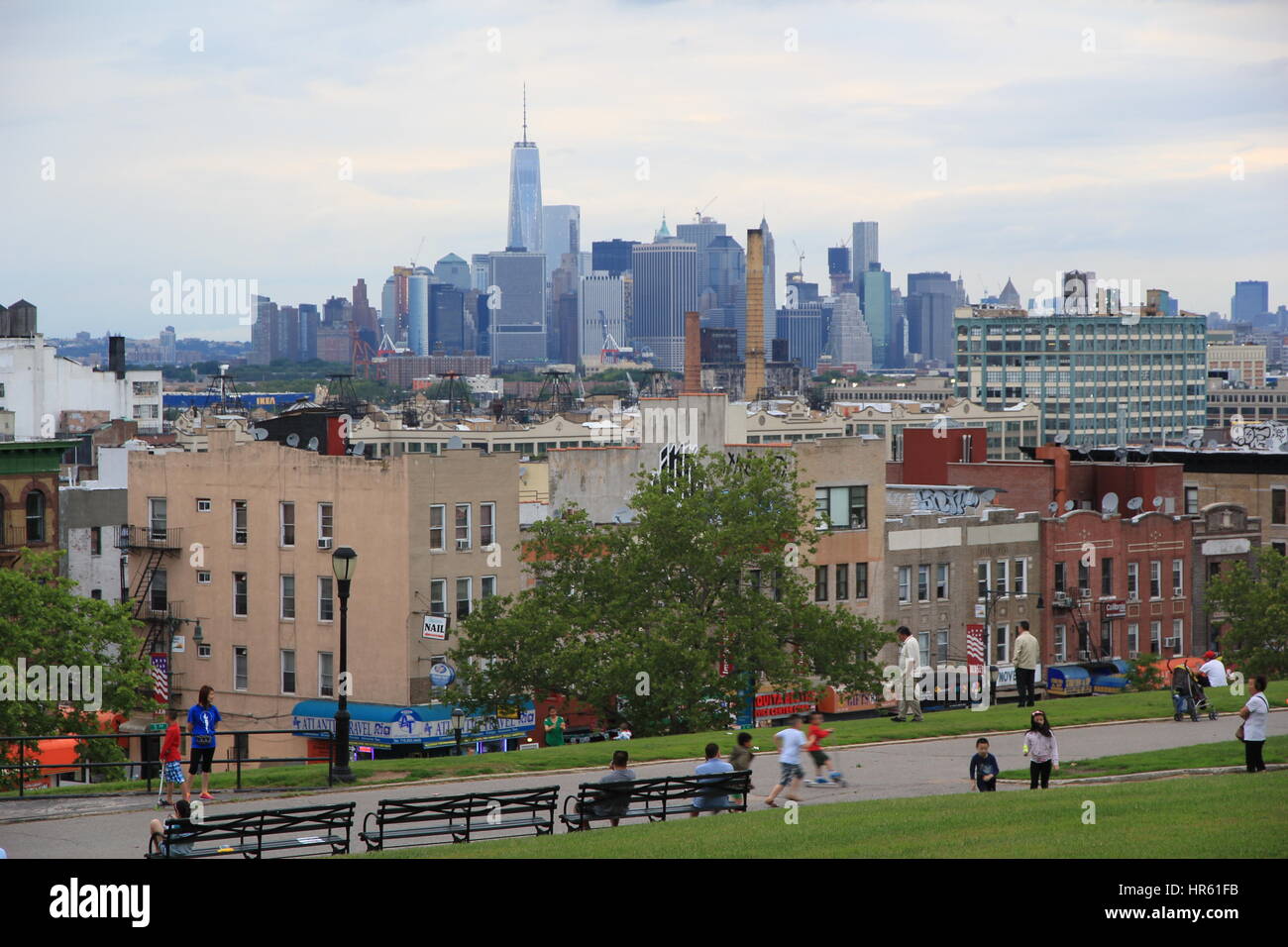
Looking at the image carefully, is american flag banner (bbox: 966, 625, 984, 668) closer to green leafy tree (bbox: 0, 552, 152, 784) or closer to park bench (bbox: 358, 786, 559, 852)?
green leafy tree (bbox: 0, 552, 152, 784)

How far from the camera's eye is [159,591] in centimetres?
6406

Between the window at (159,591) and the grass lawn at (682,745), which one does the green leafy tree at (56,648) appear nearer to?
the grass lawn at (682,745)

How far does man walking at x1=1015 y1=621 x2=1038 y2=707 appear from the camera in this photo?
3503cm

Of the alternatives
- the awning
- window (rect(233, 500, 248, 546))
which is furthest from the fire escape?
the awning

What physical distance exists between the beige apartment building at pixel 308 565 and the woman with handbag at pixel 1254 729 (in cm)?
3493

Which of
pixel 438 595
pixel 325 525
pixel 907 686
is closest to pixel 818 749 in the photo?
pixel 907 686

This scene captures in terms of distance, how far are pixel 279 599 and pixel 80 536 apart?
43.9 ft

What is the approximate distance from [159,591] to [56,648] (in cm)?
1775

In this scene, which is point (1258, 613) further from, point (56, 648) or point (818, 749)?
point (818, 749)

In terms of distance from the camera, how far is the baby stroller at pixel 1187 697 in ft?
116

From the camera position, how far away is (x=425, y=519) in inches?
2323

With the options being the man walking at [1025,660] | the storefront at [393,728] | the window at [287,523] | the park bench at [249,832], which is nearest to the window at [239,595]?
the window at [287,523]

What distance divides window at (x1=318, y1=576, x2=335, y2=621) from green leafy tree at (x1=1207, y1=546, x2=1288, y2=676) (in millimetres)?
29319
